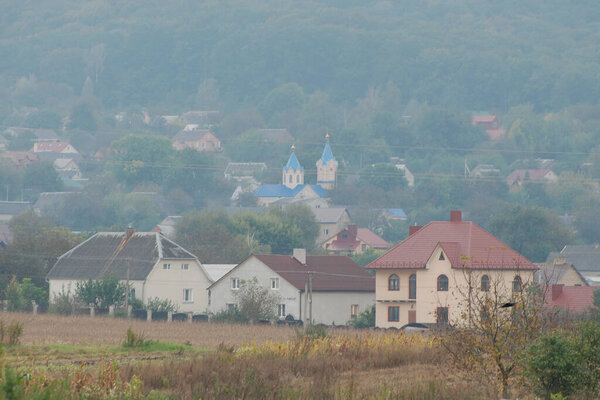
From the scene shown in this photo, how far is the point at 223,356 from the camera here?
22.0 metres

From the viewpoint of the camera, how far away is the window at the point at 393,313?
2274 inches

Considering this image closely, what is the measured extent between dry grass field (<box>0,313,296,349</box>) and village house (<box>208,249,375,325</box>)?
44.7ft

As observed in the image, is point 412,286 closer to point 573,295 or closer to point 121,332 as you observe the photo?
point 573,295

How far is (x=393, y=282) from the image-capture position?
58875 millimetres

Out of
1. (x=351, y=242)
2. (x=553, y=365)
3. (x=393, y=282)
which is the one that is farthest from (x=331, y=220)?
(x=553, y=365)

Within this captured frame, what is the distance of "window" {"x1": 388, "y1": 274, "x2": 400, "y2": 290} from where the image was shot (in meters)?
58.7

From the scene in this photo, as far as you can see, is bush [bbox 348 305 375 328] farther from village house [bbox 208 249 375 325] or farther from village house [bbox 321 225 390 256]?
village house [bbox 321 225 390 256]

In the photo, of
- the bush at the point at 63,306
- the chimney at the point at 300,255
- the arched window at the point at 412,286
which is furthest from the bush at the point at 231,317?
the chimney at the point at 300,255

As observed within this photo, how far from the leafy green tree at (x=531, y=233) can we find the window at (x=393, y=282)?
50.7m

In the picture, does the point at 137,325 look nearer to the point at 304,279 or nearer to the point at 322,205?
the point at 304,279

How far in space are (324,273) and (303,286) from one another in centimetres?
222

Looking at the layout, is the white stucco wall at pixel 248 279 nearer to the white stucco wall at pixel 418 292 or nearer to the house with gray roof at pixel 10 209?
the white stucco wall at pixel 418 292

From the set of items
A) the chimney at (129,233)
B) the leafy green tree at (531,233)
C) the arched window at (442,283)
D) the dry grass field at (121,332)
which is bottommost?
the dry grass field at (121,332)

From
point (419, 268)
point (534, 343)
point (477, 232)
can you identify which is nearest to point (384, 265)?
point (419, 268)
